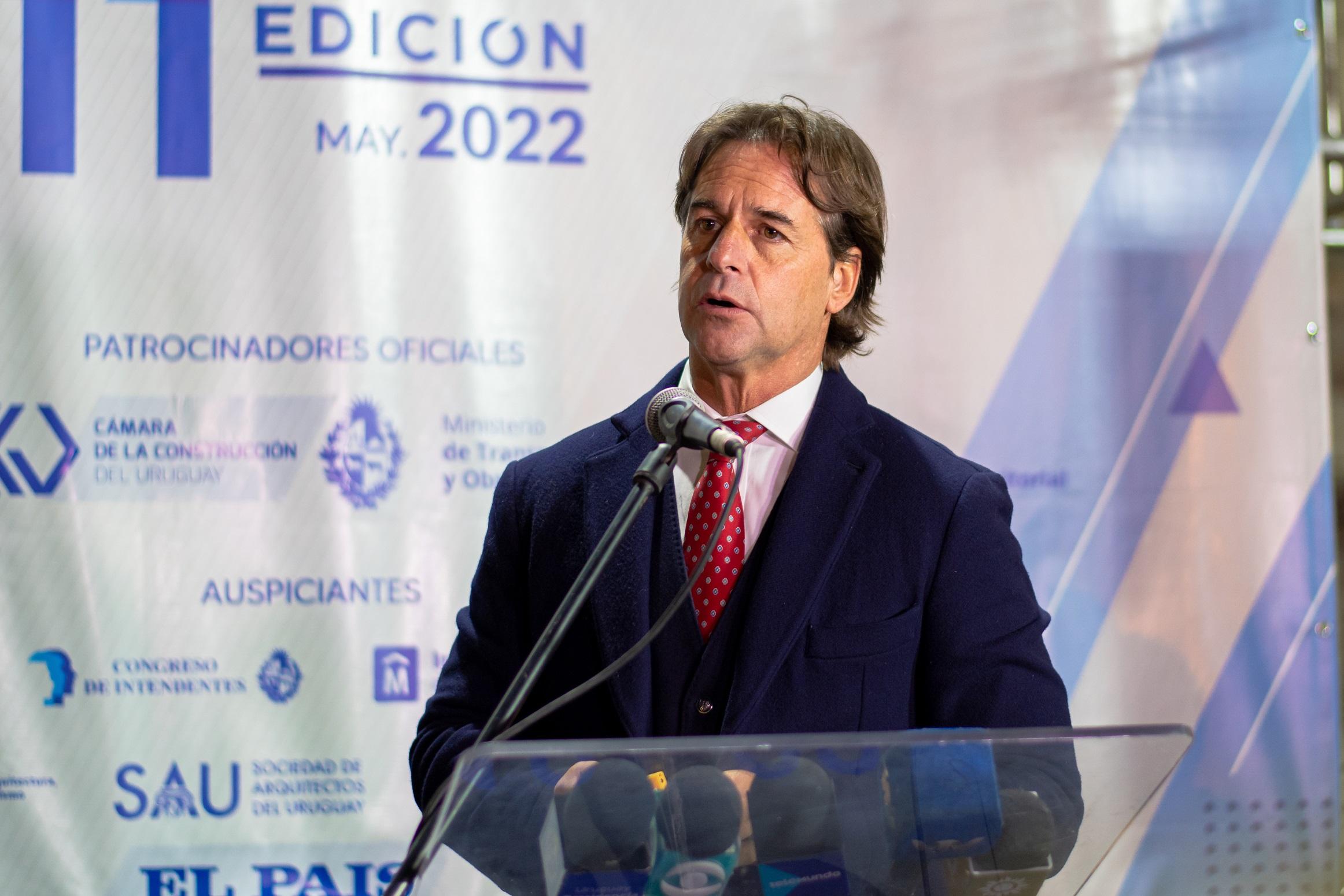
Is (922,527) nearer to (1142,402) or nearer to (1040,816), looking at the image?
(1040,816)

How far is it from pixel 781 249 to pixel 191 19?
72.4 inches

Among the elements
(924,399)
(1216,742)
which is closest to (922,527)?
(924,399)

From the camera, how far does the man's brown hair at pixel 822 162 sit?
173 centimetres

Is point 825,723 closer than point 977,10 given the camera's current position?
Yes

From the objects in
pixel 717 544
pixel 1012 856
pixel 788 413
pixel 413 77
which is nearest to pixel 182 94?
pixel 413 77

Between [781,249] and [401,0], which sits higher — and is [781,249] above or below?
below

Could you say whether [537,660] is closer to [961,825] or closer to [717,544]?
[961,825]

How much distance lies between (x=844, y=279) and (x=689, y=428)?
848 mm

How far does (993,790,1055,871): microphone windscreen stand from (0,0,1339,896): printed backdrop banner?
1.97 meters

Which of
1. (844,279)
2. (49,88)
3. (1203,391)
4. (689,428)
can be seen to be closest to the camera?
(689,428)

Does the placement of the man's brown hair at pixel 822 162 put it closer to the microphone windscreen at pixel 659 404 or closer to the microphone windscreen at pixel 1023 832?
the microphone windscreen at pixel 659 404

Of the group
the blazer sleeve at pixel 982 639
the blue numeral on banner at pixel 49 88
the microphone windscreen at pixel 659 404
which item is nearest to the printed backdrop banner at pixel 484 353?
the blue numeral on banner at pixel 49 88

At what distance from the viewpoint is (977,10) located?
2979mm

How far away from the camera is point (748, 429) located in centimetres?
171
